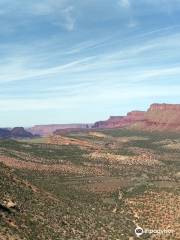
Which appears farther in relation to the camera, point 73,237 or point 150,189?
point 150,189

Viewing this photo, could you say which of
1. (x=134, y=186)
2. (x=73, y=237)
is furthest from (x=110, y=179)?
(x=73, y=237)

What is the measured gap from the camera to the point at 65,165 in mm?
179125

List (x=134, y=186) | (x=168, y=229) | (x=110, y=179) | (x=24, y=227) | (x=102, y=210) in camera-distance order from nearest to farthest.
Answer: (x=24, y=227) < (x=168, y=229) < (x=102, y=210) < (x=134, y=186) < (x=110, y=179)

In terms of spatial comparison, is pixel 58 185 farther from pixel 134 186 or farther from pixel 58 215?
pixel 58 215

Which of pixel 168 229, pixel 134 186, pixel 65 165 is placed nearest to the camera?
pixel 168 229

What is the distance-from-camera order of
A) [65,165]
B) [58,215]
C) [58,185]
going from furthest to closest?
[65,165], [58,185], [58,215]

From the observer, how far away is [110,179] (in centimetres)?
15600

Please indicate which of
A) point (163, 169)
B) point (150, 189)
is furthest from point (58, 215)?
point (163, 169)

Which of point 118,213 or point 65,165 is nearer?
point 118,213

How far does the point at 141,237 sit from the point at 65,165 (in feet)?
279

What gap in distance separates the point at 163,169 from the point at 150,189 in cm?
5231

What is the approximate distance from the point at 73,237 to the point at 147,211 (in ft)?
99.2

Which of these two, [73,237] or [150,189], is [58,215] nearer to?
[73,237]

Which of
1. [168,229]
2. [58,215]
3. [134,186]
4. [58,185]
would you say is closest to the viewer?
[58,215]
